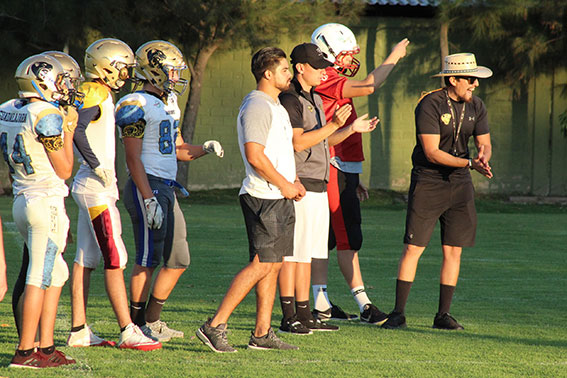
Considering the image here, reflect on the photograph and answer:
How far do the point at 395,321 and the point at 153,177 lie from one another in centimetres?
222

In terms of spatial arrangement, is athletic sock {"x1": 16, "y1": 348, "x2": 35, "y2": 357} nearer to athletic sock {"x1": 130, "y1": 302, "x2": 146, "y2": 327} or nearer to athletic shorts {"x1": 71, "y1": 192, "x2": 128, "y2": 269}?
athletic shorts {"x1": 71, "y1": 192, "x2": 128, "y2": 269}

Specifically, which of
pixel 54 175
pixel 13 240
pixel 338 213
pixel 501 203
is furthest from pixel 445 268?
pixel 501 203

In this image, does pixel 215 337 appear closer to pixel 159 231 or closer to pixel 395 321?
pixel 159 231

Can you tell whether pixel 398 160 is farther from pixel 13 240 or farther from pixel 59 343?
pixel 59 343

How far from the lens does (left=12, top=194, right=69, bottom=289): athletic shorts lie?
5.21 m

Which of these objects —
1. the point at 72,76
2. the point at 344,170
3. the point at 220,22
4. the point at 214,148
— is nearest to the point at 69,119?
the point at 72,76

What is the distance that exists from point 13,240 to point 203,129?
11.6 metres

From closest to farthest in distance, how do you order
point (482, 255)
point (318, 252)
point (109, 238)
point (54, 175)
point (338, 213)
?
point (54, 175), point (109, 238), point (318, 252), point (338, 213), point (482, 255)

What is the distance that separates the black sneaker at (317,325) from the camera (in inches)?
271

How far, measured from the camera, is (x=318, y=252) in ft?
22.8

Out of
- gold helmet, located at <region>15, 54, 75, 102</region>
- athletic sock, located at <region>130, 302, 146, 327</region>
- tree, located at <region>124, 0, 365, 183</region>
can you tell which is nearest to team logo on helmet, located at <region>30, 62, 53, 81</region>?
gold helmet, located at <region>15, 54, 75, 102</region>

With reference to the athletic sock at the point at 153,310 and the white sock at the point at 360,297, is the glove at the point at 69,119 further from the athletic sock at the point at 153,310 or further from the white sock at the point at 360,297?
the white sock at the point at 360,297

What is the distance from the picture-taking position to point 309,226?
22.5 feet

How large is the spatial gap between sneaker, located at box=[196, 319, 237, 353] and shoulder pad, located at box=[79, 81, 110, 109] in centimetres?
161
